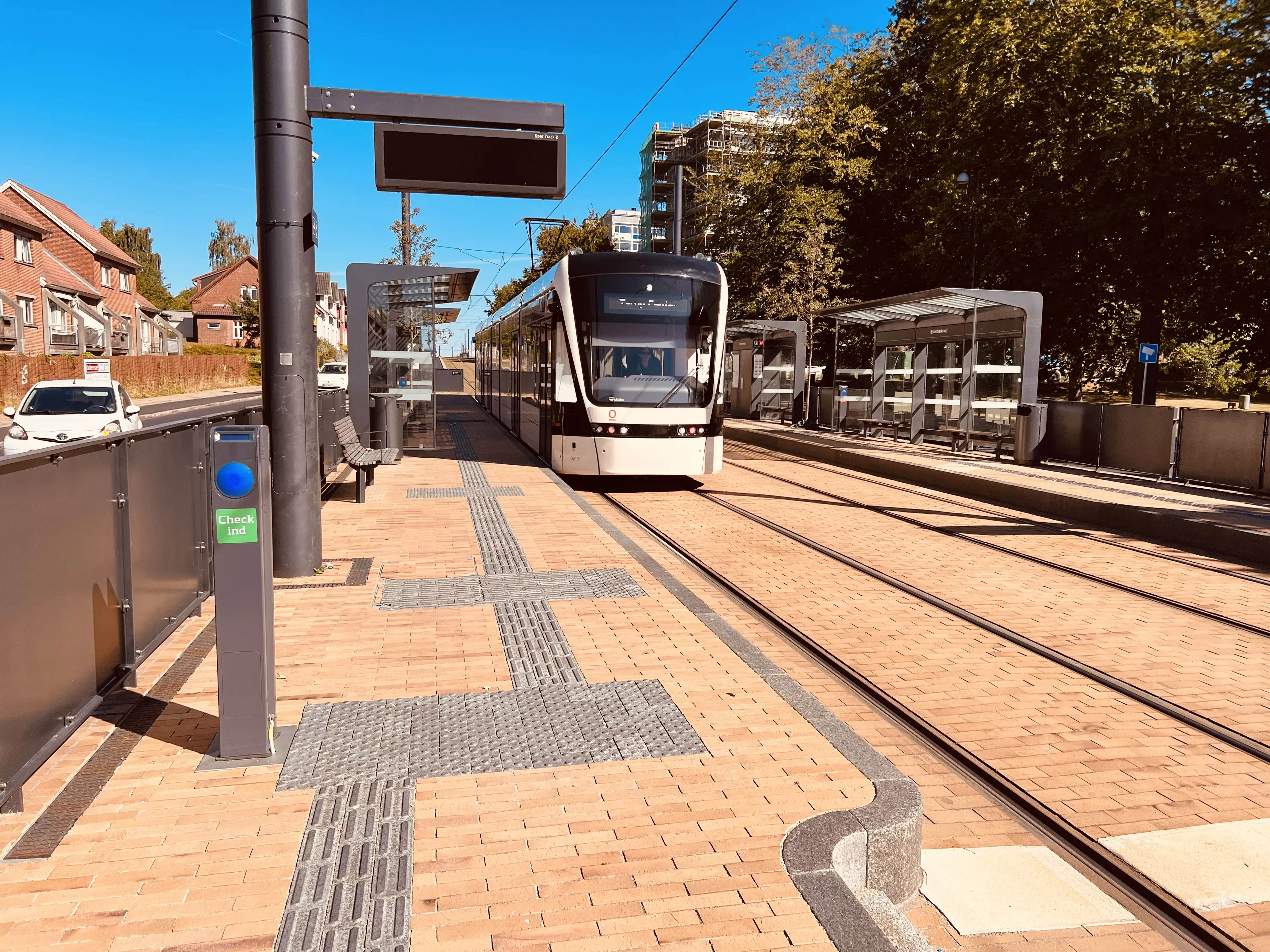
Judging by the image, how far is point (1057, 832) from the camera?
13.3 ft

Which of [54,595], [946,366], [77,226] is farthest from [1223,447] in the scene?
[77,226]

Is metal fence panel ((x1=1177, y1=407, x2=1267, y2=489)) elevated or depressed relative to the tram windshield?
depressed

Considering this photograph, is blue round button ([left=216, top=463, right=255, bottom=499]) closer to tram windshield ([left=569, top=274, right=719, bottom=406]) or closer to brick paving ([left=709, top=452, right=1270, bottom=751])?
brick paving ([left=709, top=452, right=1270, bottom=751])

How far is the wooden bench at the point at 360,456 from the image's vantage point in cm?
1232

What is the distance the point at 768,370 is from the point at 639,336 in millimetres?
16662

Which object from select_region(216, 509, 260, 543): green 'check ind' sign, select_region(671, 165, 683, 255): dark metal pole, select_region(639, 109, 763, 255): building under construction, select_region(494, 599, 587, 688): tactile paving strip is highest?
select_region(639, 109, 763, 255): building under construction

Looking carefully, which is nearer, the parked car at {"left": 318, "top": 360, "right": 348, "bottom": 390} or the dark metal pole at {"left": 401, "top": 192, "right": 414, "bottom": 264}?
the parked car at {"left": 318, "top": 360, "right": 348, "bottom": 390}

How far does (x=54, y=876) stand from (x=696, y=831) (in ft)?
6.99

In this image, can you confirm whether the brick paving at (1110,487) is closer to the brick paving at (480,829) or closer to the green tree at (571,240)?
the brick paving at (480,829)

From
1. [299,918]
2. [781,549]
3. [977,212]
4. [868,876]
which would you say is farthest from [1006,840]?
[977,212]

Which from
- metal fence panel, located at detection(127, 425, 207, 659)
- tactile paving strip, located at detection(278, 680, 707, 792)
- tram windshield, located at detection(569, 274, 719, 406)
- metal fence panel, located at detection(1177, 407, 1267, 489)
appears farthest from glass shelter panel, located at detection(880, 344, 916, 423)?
tactile paving strip, located at detection(278, 680, 707, 792)

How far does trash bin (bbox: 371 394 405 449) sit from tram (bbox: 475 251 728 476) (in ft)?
12.5

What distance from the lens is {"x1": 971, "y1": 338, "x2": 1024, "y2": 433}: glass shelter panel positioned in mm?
18641

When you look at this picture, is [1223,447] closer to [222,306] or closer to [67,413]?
[67,413]
